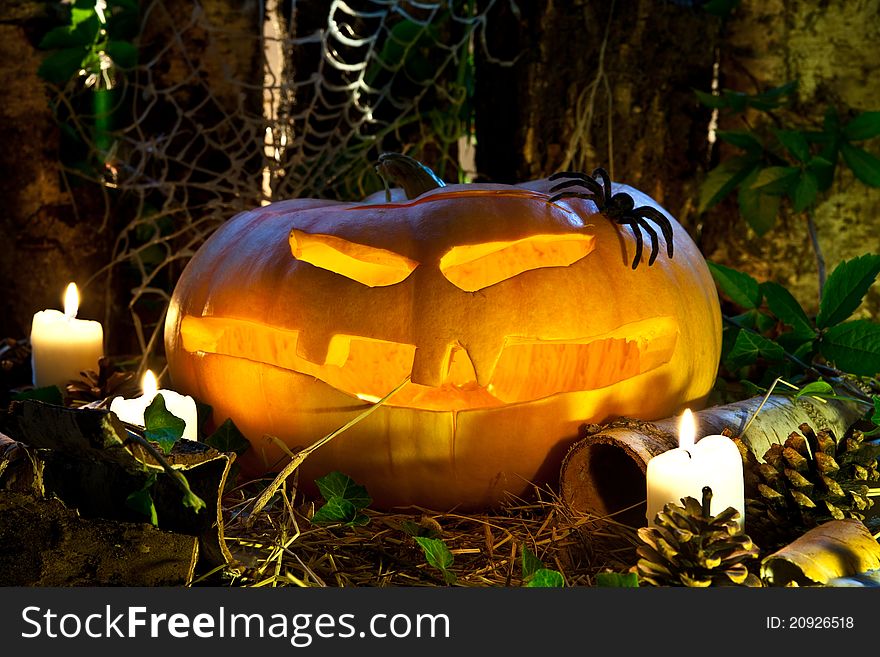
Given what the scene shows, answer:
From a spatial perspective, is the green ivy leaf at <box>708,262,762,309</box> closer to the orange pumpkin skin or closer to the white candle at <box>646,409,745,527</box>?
the orange pumpkin skin

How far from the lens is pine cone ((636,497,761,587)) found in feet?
2.53

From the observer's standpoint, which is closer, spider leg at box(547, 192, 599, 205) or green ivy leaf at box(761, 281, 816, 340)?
spider leg at box(547, 192, 599, 205)

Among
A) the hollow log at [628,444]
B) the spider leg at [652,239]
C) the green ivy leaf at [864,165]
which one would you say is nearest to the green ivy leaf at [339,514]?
the hollow log at [628,444]

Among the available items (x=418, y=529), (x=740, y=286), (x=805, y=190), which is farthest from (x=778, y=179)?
(x=418, y=529)

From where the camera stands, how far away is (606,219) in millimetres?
1078

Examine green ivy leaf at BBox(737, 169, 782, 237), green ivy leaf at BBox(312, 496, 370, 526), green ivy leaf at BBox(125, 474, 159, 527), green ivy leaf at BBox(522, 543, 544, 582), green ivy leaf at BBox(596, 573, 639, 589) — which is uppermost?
green ivy leaf at BBox(737, 169, 782, 237)

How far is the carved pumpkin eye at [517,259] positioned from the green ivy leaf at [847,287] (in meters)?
0.40

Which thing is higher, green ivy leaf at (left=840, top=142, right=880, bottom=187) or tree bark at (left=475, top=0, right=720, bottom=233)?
tree bark at (left=475, top=0, right=720, bottom=233)

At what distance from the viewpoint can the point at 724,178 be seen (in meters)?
1.62

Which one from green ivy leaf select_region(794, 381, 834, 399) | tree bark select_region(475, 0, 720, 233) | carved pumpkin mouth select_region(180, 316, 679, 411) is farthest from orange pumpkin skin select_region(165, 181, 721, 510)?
tree bark select_region(475, 0, 720, 233)

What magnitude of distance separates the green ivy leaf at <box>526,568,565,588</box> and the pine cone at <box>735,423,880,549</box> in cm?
26

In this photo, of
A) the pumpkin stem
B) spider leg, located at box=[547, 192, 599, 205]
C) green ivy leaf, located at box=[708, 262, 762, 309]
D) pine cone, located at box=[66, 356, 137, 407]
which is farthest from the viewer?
green ivy leaf, located at box=[708, 262, 762, 309]

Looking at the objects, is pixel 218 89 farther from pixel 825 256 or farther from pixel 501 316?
pixel 825 256

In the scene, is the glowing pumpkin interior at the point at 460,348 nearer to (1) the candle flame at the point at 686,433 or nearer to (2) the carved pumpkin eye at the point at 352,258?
(2) the carved pumpkin eye at the point at 352,258
